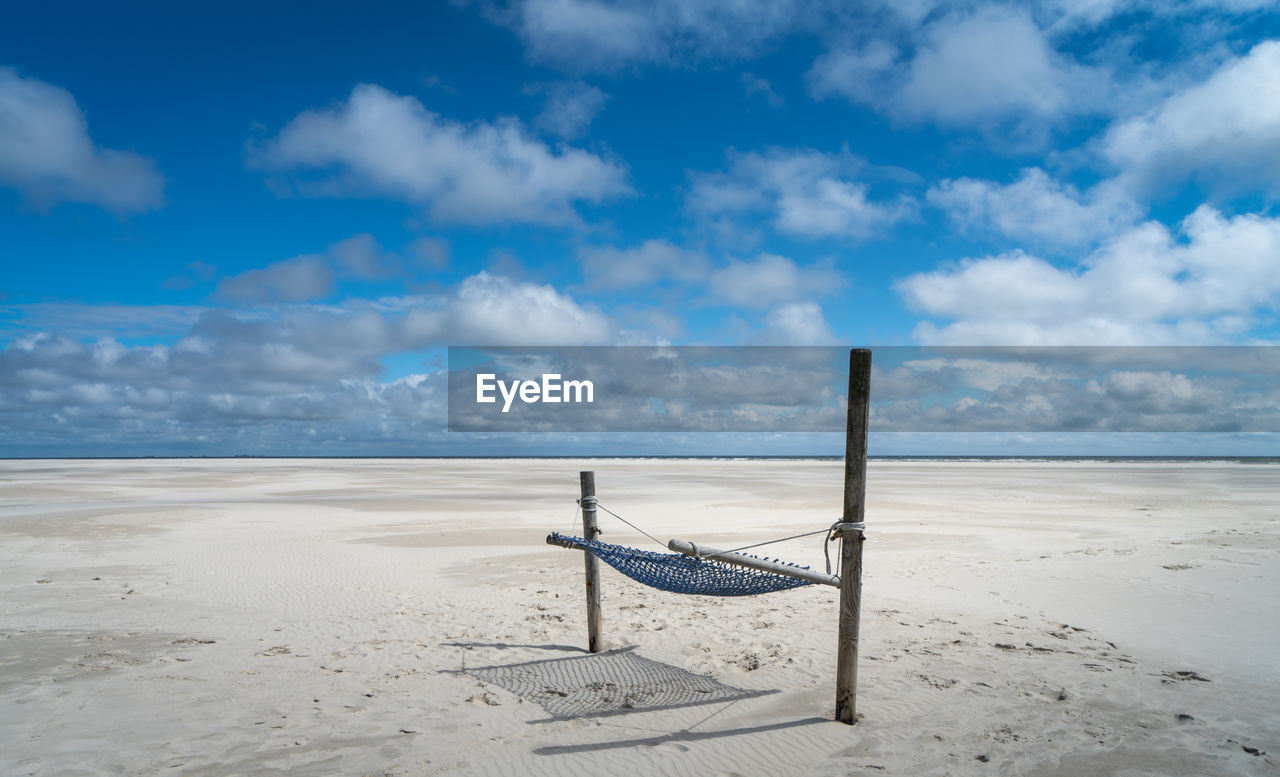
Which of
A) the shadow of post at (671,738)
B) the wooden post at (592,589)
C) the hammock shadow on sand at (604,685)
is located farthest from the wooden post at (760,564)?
the wooden post at (592,589)

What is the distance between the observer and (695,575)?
555cm

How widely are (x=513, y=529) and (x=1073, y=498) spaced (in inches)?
774

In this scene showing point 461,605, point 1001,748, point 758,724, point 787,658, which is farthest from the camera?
point 461,605

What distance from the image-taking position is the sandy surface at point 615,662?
14.9 feet

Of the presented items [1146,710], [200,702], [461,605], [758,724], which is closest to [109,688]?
[200,702]

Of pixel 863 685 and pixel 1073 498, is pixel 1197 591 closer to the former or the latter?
pixel 863 685

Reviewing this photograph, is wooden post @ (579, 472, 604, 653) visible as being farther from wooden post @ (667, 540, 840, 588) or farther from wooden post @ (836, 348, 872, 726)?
wooden post @ (836, 348, 872, 726)

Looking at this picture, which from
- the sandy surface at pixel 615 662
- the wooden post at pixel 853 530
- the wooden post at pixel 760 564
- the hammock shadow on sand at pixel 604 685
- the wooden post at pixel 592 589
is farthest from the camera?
the wooden post at pixel 592 589

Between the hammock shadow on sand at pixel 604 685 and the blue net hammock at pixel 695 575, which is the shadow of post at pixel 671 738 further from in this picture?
the blue net hammock at pixel 695 575

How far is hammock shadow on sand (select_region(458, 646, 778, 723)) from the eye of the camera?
212 inches

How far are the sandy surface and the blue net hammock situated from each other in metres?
0.87

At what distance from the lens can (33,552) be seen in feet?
39.7

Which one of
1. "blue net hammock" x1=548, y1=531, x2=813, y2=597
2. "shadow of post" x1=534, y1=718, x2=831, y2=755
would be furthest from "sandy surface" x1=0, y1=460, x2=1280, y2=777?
"blue net hammock" x1=548, y1=531, x2=813, y2=597

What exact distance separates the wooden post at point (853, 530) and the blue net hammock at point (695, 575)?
393mm
